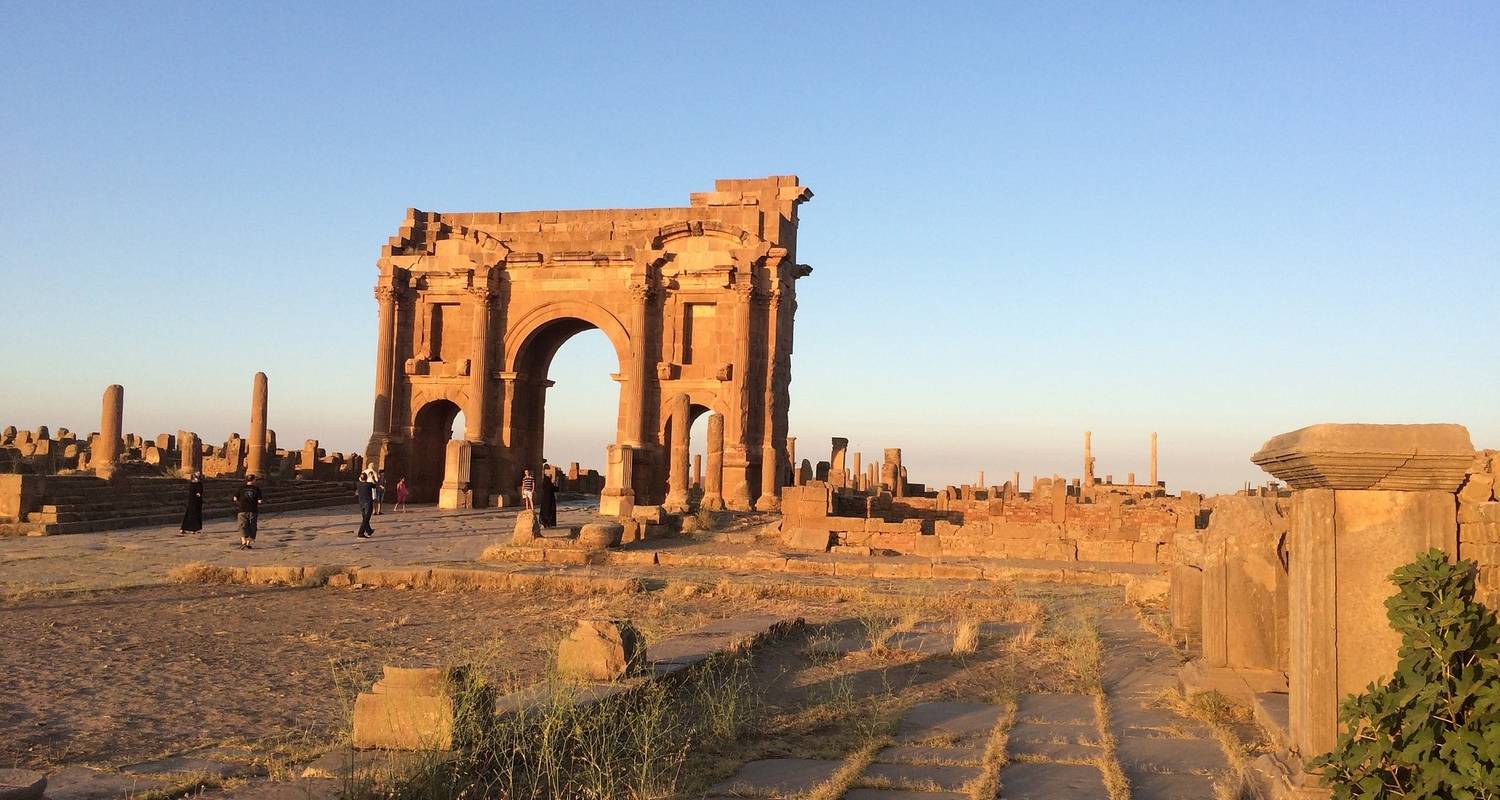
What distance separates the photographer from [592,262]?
31266mm

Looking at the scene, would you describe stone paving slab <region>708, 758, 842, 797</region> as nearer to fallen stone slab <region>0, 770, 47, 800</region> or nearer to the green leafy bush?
the green leafy bush

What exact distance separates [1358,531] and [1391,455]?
347 mm

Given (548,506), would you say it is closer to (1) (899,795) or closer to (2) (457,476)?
(2) (457,476)

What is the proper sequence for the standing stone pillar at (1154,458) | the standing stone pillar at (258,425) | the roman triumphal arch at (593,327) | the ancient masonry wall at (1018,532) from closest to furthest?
1. the ancient masonry wall at (1018,532)
2. the standing stone pillar at (258,425)
3. the roman triumphal arch at (593,327)
4. the standing stone pillar at (1154,458)

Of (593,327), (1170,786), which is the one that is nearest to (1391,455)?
(1170,786)

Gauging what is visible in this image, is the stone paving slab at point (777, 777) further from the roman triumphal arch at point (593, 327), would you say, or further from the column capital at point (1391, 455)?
the roman triumphal arch at point (593, 327)

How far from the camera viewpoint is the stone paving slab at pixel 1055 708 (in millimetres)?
6973

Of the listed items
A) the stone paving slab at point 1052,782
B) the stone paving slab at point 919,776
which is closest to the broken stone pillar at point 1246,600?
the stone paving slab at point 1052,782

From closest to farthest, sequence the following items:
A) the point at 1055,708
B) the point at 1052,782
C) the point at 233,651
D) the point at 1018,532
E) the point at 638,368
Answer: the point at 1052,782 → the point at 1055,708 → the point at 233,651 → the point at 1018,532 → the point at 638,368

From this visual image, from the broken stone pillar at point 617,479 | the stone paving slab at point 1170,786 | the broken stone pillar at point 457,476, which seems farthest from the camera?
the broken stone pillar at point 457,476

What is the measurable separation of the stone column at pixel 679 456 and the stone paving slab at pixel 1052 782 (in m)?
21.2

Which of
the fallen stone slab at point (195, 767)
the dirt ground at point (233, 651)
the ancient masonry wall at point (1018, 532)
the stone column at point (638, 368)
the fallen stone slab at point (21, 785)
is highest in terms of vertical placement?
the stone column at point (638, 368)

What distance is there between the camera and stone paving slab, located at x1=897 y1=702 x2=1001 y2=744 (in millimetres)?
6441

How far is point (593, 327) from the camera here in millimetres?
33188
